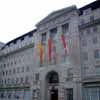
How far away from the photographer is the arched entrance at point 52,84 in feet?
113

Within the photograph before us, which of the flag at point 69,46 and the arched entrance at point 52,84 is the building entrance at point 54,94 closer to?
the arched entrance at point 52,84

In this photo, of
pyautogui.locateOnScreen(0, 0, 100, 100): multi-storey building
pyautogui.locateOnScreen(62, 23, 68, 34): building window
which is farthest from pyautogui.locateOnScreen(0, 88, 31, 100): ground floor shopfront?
pyautogui.locateOnScreen(62, 23, 68, 34): building window

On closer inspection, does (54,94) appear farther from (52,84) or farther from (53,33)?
(53,33)

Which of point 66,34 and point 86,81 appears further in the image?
point 66,34

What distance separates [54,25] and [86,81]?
1657cm

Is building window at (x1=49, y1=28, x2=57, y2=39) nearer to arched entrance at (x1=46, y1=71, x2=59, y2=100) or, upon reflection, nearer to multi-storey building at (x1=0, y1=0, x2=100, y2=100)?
multi-storey building at (x1=0, y1=0, x2=100, y2=100)

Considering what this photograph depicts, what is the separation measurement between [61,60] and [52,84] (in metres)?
6.24

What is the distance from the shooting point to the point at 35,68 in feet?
131

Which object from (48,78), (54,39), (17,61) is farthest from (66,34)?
(17,61)

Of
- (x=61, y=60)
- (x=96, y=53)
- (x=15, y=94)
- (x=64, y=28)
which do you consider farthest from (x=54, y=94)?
(x=64, y=28)

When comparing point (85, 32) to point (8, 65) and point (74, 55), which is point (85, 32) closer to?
point (74, 55)

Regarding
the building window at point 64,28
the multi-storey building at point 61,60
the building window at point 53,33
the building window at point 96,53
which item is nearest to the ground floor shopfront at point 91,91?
the multi-storey building at point 61,60

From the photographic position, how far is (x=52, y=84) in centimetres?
3562

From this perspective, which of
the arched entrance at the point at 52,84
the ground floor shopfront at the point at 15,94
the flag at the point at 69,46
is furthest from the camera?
the ground floor shopfront at the point at 15,94
